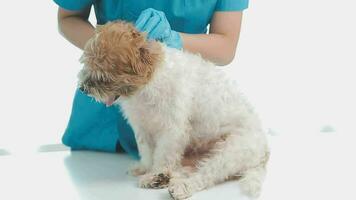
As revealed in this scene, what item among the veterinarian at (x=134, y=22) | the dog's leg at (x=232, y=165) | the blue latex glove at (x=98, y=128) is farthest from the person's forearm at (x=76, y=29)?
the dog's leg at (x=232, y=165)

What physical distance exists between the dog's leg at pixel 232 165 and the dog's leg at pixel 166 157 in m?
0.05

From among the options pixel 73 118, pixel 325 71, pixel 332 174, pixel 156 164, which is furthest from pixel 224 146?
pixel 325 71

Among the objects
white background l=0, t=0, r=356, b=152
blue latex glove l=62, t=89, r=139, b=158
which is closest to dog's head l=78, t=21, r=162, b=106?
blue latex glove l=62, t=89, r=139, b=158

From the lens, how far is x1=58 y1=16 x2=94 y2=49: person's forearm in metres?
1.69

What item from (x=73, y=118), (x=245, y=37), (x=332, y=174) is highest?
(x=245, y=37)

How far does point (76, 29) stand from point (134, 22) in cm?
18

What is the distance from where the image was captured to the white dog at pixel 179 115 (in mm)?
1369

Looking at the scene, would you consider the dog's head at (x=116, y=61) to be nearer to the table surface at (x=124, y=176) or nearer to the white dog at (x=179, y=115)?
the white dog at (x=179, y=115)

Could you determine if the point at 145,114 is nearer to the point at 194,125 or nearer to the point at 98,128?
the point at 194,125

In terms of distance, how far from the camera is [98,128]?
5.99 ft

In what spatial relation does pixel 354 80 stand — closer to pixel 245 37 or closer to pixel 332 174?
pixel 245 37

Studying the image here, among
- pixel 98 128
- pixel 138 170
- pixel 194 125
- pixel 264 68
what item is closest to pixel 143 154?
pixel 138 170

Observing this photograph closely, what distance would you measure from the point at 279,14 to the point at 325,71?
317mm

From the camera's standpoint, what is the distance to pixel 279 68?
2402 mm
